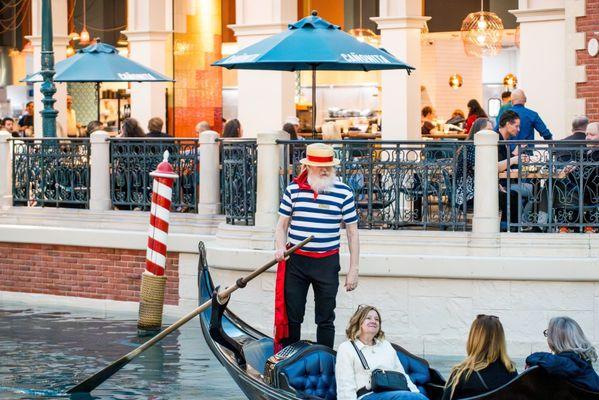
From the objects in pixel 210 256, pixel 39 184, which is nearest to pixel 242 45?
pixel 39 184

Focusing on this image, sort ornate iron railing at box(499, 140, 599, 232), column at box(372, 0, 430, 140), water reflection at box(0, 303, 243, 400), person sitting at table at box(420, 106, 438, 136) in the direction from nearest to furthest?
water reflection at box(0, 303, 243, 400) → ornate iron railing at box(499, 140, 599, 232) → column at box(372, 0, 430, 140) → person sitting at table at box(420, 106, 438, 136)

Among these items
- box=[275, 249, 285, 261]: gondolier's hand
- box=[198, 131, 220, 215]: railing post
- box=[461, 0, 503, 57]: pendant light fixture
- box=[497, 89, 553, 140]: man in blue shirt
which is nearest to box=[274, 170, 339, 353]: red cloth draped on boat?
box=[275, 249, 285, 261]: gondolier's hand

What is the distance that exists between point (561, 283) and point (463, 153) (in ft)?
4.71

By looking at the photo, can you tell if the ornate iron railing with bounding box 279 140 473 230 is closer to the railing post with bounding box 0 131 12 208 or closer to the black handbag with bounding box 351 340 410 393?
the black handbag with bounding box 351 340 410 393

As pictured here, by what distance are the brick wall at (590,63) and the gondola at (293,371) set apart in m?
5.58

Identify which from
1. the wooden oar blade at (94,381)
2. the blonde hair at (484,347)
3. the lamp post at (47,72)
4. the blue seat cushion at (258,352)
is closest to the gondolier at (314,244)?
the blue seat cushion at (258,352)

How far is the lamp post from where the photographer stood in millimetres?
17172

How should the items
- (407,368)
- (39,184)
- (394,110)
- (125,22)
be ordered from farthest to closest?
(125,22), (394,110), (39,184), (407,368)

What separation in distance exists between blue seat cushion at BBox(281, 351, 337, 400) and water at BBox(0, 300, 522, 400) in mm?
1682

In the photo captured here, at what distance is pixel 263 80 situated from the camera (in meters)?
19.2

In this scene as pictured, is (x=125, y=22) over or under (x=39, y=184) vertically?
over

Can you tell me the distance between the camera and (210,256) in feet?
45.5

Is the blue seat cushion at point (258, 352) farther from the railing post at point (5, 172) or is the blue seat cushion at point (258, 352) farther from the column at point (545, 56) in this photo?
the railing post at point (5, 172)

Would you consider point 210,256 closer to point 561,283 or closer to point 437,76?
point 561,283
